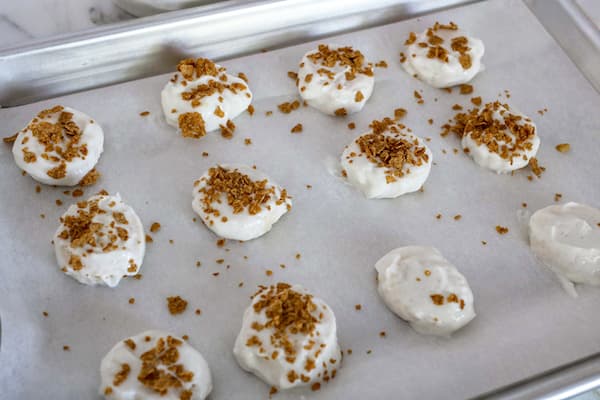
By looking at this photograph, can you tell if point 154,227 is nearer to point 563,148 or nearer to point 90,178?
point 90,178

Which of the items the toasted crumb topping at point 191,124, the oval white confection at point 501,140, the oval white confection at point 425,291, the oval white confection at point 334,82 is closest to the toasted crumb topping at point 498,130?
the oval white confection at point 501,140

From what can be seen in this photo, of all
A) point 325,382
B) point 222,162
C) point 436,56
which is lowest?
point 325,382

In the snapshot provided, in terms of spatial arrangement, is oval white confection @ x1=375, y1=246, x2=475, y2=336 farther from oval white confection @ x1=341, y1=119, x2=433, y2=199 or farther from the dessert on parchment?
the dessert on parchment

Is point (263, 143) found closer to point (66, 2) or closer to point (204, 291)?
point (204, 291)

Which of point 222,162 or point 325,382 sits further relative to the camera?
point 222,162

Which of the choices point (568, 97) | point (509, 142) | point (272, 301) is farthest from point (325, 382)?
point (568, 97)

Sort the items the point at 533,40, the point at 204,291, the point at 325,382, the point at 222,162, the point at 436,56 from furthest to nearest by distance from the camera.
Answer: the point at 533,40, the point at 436,56, the point at 222,162, the point at 204,291, the point at 325,382

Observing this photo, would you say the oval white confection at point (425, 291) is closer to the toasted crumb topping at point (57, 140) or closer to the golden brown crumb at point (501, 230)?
the golden brown crumb at point (501, 230)
